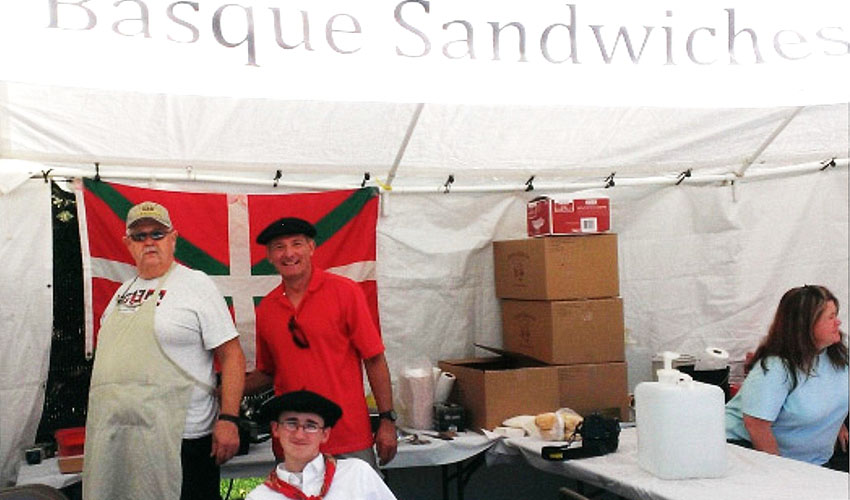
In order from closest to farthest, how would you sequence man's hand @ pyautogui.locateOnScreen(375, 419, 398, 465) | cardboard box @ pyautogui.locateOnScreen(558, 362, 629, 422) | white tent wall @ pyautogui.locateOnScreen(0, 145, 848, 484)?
man's hand @ pyautogui.locateOnScreen(375, 419, 398, 465)
cardboard box @ pyautogui.locateOnScreen(558, 362, 629, 422)
white tent wall @ pyautogui.locateOnScreen(0, 145, 848, 484)

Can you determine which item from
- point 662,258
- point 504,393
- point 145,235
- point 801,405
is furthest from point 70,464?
point 662,258

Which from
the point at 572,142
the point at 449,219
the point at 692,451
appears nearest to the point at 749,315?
the point at 572,142

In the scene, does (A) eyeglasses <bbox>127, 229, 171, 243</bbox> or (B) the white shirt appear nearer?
(B) the white shirt

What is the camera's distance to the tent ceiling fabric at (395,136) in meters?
3.43

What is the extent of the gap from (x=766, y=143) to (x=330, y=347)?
2591 mm

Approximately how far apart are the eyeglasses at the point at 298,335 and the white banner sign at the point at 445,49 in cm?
143

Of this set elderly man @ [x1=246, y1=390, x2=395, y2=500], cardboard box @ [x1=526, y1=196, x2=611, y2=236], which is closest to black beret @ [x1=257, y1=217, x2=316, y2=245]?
elderly man @ [x1=246, y1=390, x2=395, y2=500]

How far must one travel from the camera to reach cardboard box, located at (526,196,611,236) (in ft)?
13.5

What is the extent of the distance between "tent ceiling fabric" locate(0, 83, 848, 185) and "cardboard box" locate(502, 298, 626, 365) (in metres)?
0.72

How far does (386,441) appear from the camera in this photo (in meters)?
3.24

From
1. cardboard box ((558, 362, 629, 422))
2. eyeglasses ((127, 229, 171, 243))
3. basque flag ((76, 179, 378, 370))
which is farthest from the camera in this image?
cardboard box ((558, 362, 629, 422))

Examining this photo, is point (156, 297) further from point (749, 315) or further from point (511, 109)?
point (749, 315)

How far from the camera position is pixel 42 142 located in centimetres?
341

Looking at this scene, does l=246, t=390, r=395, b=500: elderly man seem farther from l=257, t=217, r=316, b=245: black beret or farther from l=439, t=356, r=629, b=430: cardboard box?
l=439, t=356, r=629, b=430: cardboard box
